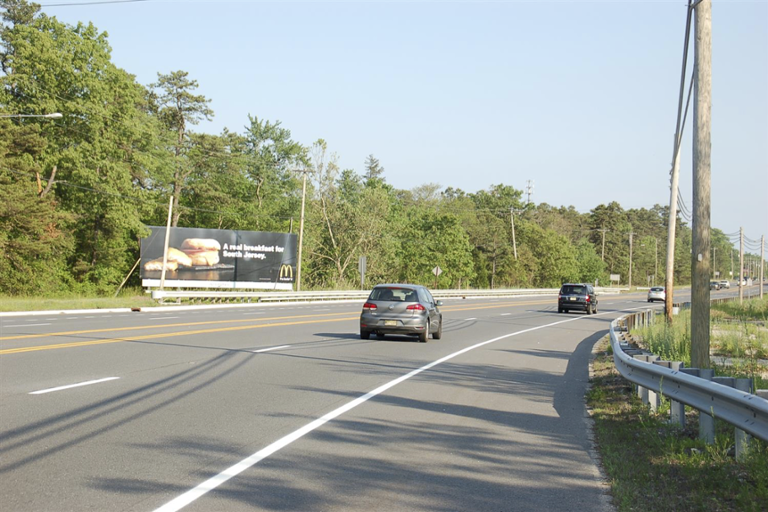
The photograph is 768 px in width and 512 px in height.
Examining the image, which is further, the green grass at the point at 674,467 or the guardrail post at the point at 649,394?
the guardrail post at the point at 649,394

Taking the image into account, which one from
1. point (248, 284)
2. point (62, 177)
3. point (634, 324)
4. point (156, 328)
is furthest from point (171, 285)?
point (634, 324)

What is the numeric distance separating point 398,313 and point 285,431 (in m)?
12.7

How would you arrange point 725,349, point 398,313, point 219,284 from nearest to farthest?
point 725,349, point 398,313, point 219,284

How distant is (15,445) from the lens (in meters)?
7.23

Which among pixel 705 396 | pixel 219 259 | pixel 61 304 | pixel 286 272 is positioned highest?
pixel 219 259

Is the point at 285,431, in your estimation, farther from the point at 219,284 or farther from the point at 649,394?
the point at 219,284

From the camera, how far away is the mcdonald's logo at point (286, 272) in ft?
199

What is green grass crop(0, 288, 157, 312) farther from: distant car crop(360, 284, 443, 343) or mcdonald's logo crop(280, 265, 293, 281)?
distant car crop(360, 284, 443, 343)

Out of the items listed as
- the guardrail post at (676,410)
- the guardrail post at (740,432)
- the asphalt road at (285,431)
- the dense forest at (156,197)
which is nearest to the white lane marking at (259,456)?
the asphalt road at (285,431)

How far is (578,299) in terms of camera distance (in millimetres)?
44219

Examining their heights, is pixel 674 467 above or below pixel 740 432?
below

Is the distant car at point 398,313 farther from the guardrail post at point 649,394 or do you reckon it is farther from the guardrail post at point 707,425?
the guardrail post at point 707,425

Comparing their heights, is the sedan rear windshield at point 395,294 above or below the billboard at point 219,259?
below

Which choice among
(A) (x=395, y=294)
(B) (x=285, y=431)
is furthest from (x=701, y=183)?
(A) (x=395, y=294)
